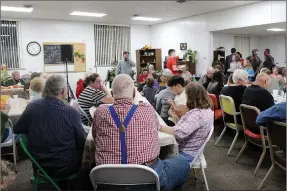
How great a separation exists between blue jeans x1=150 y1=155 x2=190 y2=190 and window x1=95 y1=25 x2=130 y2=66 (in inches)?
352

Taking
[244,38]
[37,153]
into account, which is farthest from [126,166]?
[244,38]

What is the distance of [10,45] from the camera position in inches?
363

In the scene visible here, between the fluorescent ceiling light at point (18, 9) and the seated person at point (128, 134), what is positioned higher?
the fluorescent ceiling light at point (18, 9)

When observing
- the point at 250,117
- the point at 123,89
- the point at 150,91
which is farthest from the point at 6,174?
the point at 150,91

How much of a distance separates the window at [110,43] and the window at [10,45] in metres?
2.72

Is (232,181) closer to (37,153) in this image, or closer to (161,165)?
(161,165)

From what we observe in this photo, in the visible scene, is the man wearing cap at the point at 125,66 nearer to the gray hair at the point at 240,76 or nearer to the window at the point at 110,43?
the window at the point at 110,43

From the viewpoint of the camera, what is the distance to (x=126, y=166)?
1606 mm

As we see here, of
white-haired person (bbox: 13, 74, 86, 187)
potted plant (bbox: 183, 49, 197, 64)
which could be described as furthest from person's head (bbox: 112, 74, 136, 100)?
potted plant (bbox: 183, 49, 197, 64)

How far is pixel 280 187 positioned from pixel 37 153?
232 centimetres

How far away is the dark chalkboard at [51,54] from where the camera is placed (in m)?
9.74

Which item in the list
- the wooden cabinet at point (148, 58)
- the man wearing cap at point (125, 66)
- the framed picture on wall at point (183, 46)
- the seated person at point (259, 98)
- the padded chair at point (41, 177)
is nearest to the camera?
the padded chair at point (41, 177)

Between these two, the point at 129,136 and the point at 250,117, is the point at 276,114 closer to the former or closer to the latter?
the point at 250,117

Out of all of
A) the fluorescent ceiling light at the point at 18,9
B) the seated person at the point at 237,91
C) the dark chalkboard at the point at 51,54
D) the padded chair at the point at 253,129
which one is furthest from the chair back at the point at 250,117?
the dark chalkboard at the point at 51,54
